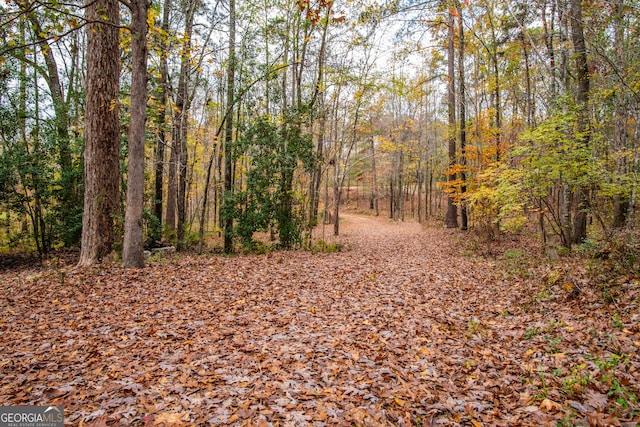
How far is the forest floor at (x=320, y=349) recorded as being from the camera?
2.95 metres

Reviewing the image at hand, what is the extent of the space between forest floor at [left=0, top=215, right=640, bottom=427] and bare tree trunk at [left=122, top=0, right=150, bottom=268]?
1.99 feet

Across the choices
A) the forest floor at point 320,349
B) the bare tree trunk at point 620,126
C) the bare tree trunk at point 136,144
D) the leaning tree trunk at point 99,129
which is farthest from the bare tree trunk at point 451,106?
the leaning tree trunk at point 99,129

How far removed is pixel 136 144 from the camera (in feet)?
23.4

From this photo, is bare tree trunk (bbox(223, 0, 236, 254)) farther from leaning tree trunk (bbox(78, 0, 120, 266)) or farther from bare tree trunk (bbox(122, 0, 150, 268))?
bare tree trunk (bbox(122, 0, 150, 268))

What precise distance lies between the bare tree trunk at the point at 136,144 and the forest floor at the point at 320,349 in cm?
61

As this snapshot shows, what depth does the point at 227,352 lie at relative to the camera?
160 inches

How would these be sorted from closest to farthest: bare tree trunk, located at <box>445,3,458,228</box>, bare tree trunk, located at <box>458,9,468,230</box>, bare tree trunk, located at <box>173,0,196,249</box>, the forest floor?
1. the forest floor
2. bare tree trunk, located at <box>173,0,196,249</box>
3. bare tree trunk, located at <box>458,9,468,230</box>
4. bare tree trunk, located at <box>445,3,458,228</box>

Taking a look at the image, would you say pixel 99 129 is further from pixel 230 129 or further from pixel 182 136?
pixel 230 129

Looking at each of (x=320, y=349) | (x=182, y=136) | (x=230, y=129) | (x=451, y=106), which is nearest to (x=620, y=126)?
(x=451, y=106)

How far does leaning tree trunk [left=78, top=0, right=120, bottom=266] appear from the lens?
294 inches

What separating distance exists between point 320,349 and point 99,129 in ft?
24.3

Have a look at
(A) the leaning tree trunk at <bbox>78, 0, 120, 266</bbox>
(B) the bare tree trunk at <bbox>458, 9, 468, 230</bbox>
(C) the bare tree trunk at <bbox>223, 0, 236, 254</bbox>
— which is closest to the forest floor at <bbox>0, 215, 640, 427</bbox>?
(A) the leaning tree trunk at <bbox>78, 0, 120, 266</bbox>

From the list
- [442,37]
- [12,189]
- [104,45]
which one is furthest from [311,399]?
[442,37]

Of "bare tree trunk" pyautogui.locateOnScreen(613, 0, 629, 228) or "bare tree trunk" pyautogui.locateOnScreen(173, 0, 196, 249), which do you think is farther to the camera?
"bare tree trunk" pyautogui.locateOnScreen(173, 0, 196, 249)
